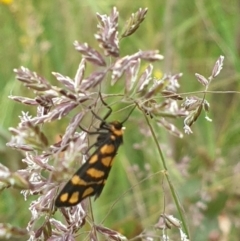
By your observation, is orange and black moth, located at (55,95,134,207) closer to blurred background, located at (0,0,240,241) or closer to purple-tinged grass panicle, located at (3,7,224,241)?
purple-tinged grass panicle, located at (3,7,224,241)

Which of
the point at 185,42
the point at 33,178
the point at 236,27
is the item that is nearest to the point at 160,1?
the point at 185,42

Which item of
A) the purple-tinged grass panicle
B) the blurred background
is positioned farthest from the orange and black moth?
the blurred background

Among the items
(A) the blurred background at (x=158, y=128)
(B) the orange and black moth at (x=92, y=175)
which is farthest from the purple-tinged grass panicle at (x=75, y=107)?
(A) the blurred background at (x=158, y=128)

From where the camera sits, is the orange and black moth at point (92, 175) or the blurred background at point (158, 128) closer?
the orange and black moth at point (92, 175)

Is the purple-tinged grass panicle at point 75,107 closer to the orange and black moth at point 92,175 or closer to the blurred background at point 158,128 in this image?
the orange and black moth at point 92,175

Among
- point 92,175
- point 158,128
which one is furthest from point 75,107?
point 158,128

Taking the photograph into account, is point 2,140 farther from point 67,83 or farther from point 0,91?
point 67,83
